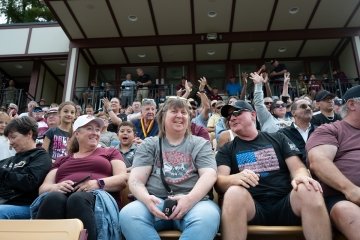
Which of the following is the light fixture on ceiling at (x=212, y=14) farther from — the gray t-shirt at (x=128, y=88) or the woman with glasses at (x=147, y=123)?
the woman with glasses at (x=147, y=123)

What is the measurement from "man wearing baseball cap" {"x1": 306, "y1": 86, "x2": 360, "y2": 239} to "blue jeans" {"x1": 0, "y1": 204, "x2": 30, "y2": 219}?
2.05 m

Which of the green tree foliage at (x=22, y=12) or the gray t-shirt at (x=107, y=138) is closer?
the gray t-shirt at (x=107, y=138)

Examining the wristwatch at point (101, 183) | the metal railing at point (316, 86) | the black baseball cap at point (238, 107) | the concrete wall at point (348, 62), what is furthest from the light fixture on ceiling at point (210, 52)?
the wristwatch at point (101, 183)

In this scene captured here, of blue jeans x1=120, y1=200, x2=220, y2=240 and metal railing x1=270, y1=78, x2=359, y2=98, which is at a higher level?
metal railing x1=270, y1=78, x2=359, y2=98

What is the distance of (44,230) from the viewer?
1.61 metres

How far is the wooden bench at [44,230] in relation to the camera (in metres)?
1.58

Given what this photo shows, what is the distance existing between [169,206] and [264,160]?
2.57 ft

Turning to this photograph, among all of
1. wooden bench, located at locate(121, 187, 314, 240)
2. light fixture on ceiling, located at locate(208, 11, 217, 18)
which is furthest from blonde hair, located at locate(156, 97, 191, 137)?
light fixture on ceiling, located at locate(208, 11, 217, 18)

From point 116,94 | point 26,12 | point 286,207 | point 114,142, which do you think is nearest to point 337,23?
point 116,94

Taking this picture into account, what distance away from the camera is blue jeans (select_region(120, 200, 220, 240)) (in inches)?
75.2

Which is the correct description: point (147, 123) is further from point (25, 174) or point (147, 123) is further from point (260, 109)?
point (25, 174)

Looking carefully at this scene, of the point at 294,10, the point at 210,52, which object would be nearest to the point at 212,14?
the point at 210,52

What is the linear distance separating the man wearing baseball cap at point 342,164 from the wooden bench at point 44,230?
137 centimetres

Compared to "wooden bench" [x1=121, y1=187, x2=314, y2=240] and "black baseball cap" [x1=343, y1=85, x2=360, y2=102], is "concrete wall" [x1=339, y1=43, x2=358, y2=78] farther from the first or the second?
"wooden bench" [x1=121, y1=187, x2=314, y2=240]
